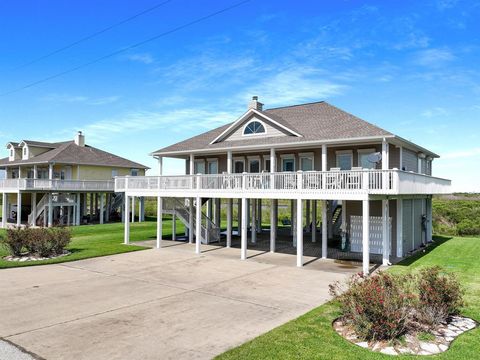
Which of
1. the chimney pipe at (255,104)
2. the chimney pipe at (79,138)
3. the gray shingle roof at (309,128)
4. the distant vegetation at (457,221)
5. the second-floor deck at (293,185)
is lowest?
the distant vegetation at (457,221)

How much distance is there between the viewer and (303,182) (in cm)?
1770

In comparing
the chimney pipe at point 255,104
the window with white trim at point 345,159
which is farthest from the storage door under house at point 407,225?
the chimney pipe at point 255,104

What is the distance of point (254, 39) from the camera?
16125 millimetres

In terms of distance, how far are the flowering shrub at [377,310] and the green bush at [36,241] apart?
51.7 feet

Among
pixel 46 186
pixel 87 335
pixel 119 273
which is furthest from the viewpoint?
pixel 46 186

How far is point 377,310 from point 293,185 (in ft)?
33.3

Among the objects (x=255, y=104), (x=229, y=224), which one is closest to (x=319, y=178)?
(x=229, y=224)

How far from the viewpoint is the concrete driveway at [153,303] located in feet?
26.9

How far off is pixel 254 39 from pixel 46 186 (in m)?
27.0

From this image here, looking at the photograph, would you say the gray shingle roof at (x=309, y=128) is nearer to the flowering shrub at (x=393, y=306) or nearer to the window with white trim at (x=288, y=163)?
the window with white trim at (x=288, y=163)

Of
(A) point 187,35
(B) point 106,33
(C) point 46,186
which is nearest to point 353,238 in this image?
(A) point 187,35

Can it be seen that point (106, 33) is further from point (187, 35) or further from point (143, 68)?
point (187, 35)

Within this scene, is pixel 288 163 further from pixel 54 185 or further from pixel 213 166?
pixel 54 185

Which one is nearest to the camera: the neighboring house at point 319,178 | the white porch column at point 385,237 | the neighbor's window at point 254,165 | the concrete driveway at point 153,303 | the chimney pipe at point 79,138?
the concrete driveway at point 153,303
